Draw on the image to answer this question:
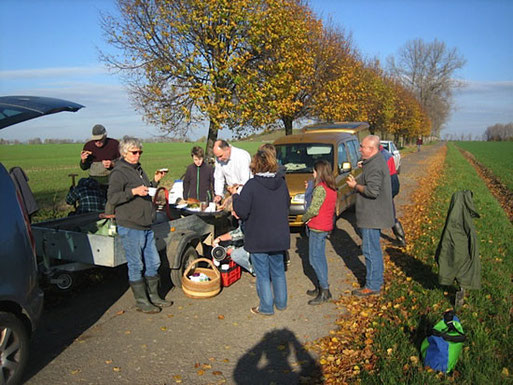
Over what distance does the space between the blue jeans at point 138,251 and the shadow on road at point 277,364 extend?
1.68 meters

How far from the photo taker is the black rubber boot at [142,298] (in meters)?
5.18

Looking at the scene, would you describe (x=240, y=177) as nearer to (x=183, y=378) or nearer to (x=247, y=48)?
(x=183, y=378)

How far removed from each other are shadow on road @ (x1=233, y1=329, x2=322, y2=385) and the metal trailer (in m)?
1.90

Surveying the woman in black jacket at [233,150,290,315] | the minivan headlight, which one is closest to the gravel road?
the woman in black jacket at [233,150,290,315]

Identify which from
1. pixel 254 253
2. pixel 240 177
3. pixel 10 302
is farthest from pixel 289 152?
pixel 10 302

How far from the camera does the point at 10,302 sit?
11.6ft

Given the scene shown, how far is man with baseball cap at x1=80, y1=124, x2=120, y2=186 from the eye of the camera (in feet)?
24.8

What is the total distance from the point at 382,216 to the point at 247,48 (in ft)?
34.6

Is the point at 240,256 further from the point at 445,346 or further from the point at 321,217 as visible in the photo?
the point at 445,346

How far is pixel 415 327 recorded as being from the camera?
4.70 m

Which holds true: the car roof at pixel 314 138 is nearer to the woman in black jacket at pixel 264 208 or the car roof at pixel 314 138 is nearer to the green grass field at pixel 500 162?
the woman in black jacket at pixel 264 208

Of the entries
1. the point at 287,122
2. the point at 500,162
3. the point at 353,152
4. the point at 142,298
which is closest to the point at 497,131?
the point at 500,162

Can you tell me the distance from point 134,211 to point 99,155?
127 inches

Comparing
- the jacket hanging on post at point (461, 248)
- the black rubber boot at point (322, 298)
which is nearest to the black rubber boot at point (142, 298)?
the black rubber boot at point (322, 298)
